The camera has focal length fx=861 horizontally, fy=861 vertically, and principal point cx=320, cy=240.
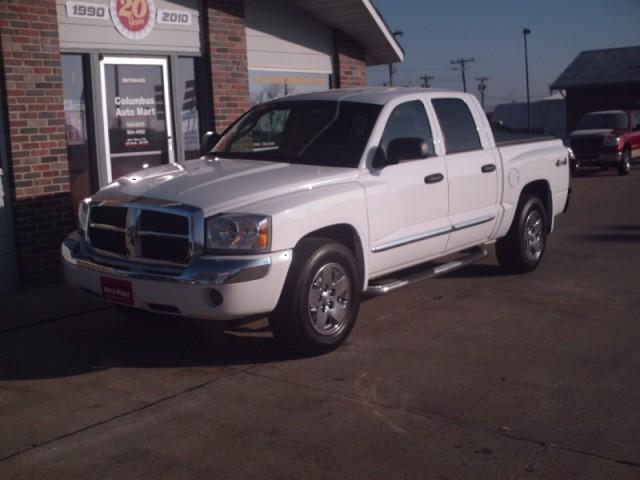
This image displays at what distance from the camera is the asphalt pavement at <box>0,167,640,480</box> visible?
4504mm

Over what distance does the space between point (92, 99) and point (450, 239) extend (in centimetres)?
451

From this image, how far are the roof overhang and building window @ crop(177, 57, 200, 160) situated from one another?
1971 millimetres

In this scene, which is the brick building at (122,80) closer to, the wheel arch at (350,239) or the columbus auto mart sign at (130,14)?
the columbus auto mart sign at (130,14)

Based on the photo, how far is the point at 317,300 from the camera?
6.29 metres

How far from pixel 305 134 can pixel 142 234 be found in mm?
1911

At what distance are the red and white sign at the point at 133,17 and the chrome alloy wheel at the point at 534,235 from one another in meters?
4.97

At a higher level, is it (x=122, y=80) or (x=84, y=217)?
(x=122, y=80)

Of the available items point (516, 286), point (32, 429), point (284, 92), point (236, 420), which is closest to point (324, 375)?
point (236, 420)

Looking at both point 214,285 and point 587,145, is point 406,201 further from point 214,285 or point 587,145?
point 587,145

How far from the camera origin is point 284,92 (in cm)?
1233

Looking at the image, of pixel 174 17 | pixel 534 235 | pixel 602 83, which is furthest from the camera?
pixel 602 83

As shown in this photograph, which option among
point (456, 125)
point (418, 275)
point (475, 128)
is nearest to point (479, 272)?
point (475, 128)

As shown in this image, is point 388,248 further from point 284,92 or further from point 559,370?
point 284,92

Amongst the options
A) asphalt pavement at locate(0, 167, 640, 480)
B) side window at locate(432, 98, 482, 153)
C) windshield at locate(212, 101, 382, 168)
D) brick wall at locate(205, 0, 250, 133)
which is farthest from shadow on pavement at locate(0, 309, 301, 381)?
brick wall at locate(205, 0, 250, 133)
